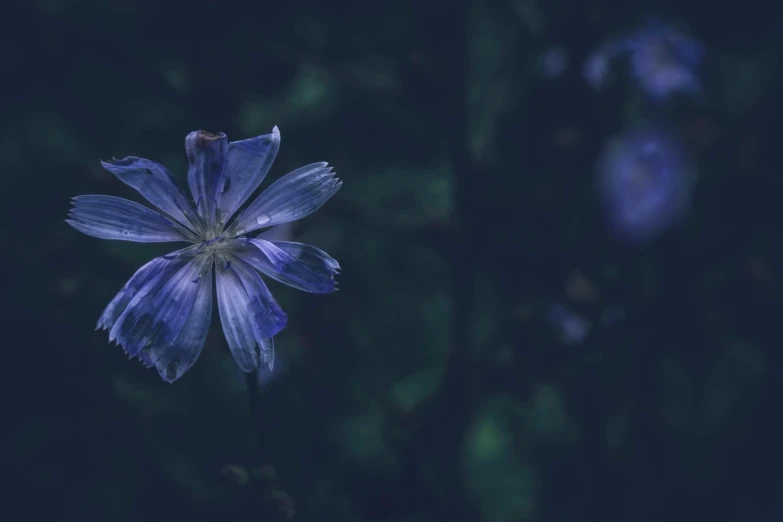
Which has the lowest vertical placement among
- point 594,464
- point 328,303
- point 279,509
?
point 279,509

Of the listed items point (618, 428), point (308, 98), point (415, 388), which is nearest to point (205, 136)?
point (308, 98)

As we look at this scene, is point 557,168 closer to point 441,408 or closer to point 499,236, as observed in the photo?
point 499,236

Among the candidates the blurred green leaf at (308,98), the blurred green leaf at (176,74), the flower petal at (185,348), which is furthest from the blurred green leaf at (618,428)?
the blurred green leaf at (176,74)

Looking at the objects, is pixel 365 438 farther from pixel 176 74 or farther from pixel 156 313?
pixel 176 74

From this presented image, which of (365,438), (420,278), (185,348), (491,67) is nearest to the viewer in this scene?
(185,348)

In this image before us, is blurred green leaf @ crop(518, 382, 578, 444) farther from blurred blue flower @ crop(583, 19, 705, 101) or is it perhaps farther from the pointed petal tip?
the pointed petal tip

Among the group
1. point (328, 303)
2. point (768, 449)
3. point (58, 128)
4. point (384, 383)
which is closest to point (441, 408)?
point (384, 383)

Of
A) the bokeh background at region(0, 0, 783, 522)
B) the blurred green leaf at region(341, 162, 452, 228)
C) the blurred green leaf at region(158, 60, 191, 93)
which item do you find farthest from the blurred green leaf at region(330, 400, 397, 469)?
the blurred green leaf at region(158, 60, 191, 93)
